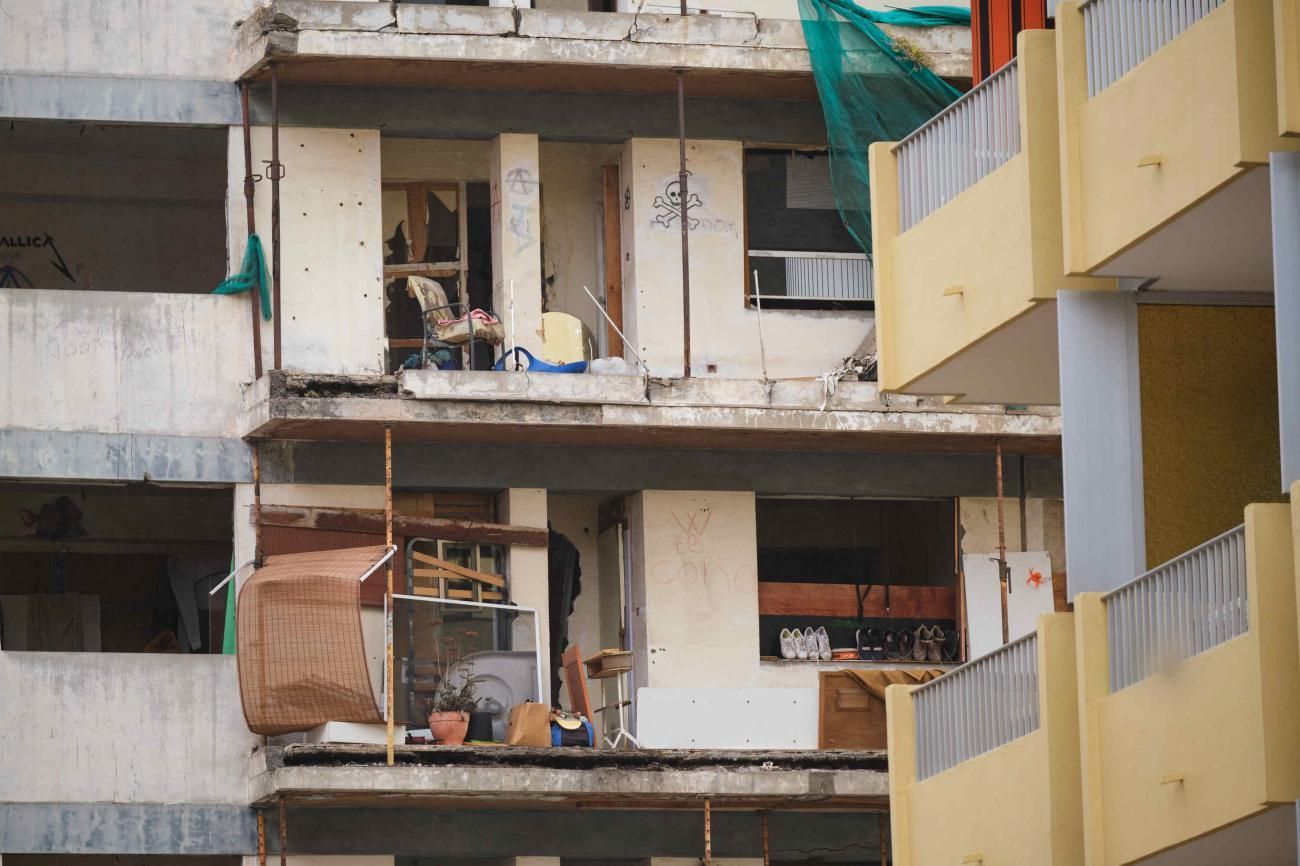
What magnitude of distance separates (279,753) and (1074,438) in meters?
9.43

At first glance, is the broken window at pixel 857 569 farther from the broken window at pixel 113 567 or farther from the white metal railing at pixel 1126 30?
the white metal railing at pixel 1126 30

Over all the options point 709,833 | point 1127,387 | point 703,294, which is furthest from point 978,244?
point 703,294

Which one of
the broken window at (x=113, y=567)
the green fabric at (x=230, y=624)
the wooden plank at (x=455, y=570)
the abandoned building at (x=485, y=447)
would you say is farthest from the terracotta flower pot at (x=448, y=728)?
the broken window at (x=113, y=567)

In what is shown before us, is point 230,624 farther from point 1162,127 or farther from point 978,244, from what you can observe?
point 1162,127

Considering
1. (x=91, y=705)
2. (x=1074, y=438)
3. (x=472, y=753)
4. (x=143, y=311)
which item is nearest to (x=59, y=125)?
(x=143, y=311)

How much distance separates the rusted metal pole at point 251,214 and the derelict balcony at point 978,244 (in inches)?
313

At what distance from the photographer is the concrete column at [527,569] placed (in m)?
27.3

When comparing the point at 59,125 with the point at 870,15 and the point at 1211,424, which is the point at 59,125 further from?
the point at 1211,424

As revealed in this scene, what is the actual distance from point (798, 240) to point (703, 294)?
1.20 meters

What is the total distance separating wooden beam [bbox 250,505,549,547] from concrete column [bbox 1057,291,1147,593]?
9869 mm

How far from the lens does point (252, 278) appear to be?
26.9 meters

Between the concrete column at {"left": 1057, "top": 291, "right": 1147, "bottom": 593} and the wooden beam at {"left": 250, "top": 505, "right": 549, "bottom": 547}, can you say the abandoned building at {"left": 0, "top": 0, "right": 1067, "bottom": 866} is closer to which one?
the wooden beam at {"left": 250, "top": 505, "right": 549, "bottom": 547}

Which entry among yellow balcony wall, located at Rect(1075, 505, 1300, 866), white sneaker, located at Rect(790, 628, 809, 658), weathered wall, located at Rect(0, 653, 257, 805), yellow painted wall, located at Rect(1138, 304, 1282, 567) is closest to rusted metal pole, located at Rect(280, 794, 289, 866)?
weathered wall, located at Rect(0, 653, 257, 805)

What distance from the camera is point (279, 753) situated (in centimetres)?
2511
